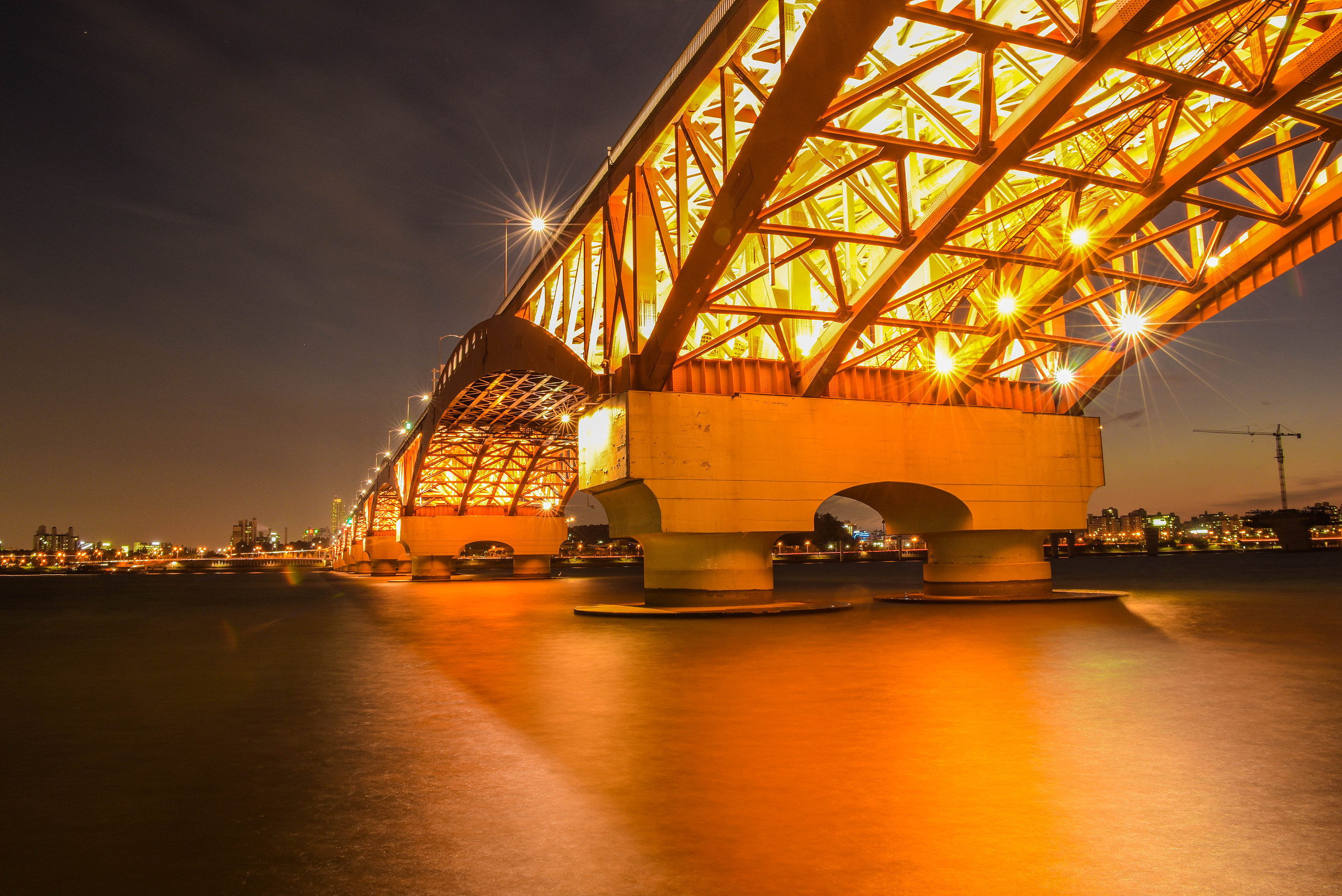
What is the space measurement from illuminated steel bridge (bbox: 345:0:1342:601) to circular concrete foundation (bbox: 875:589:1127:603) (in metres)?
1.21

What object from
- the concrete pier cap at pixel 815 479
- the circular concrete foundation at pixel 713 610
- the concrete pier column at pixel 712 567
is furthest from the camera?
the concrete pier column at pixel 712 567

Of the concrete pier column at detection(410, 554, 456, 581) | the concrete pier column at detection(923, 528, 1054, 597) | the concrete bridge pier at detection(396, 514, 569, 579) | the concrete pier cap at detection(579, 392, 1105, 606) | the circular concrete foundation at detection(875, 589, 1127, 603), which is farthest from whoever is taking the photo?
the concrete pier column at detection(410, 554, 456, 581)

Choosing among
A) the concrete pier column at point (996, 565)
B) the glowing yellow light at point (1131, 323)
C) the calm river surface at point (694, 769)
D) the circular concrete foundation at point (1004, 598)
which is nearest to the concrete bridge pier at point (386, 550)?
the circular concrete foundation at point (1004, 598)

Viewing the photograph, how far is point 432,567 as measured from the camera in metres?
66.4

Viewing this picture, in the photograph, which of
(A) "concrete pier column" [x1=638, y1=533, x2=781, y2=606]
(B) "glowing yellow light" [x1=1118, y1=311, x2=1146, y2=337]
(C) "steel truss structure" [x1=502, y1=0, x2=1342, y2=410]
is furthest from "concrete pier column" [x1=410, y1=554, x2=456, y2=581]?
(B) "glowing yellow light" [x1=1118, y1=311, x2=1146, y2=337]

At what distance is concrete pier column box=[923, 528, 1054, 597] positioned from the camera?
24.2m

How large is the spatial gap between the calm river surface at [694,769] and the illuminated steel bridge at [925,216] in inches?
345

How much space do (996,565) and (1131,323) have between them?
25.1 ft

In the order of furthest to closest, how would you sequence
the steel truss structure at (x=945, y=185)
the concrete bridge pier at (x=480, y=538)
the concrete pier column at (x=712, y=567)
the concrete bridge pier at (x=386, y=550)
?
1. the concrete bridge pier at (x=386, y=550)
2. the concrete bridge pier at (x=480, y=538)
3. the concrete pier column at (x=712, y=567)
4. the steel truss structure at (x=945, y=185)

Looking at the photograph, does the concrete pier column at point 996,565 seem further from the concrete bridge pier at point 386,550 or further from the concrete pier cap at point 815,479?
the concrete bridge pier at point 386,550

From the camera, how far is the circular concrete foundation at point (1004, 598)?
76.7ft

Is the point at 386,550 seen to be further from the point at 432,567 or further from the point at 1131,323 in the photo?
the point at 1131,323

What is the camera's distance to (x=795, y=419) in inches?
877

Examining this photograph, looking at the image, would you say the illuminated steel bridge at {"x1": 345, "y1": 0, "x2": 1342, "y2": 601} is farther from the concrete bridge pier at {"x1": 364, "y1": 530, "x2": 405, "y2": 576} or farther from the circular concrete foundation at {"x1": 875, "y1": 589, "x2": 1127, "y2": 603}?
the concrete bridge pier at {"x1": 364, "y1": 530, "x2": 405, "y2": 576}
